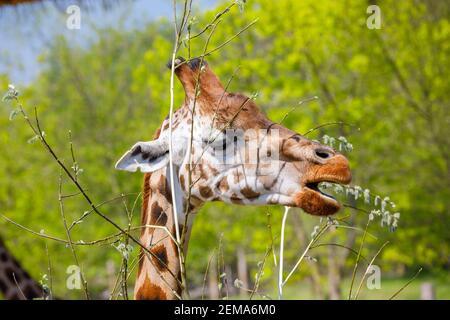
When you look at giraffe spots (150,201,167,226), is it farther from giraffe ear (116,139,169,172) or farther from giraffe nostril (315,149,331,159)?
giraffe nostril (315,149,331,159)

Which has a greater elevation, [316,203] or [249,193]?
[249,193]

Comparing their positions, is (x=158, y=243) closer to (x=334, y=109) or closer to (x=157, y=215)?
(x=157, y=215)

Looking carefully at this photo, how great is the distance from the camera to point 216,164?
3.00m

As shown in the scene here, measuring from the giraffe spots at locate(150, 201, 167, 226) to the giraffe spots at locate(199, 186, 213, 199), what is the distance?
0.20m

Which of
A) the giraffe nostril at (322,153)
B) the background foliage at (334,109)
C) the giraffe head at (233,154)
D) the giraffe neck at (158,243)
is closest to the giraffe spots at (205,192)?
the giraffe head at (233,154)

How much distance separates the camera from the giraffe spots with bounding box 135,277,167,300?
120 inches

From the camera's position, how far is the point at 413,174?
13.0m

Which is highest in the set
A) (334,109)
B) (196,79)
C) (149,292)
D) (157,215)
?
(334,109)

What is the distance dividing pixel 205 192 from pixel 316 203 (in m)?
0.56

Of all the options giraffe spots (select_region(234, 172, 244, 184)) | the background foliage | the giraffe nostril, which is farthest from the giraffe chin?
the background foliage

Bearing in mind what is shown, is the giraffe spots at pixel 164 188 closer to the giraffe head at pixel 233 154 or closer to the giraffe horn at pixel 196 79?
the giraffe head at pixel 233 154

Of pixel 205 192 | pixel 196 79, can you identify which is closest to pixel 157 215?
pixel 205 192
